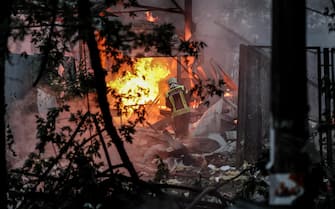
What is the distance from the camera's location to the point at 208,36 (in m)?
18.1

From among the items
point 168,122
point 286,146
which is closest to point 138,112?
point 286,146

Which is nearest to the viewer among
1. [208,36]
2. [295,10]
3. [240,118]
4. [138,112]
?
[295,10]

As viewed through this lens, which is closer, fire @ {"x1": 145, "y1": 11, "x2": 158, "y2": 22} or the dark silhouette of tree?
the dark silhouette of tree

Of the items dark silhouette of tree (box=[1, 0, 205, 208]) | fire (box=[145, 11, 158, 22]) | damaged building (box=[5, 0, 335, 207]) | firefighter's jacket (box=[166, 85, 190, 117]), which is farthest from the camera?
fire (box=[145, 11, 158, 22])

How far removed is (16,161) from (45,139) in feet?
16.7

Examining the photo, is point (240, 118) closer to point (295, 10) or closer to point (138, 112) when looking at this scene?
point (138, 112)

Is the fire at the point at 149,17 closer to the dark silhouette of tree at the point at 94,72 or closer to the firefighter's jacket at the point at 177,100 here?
the firefighter's jacket at the point at 177,100

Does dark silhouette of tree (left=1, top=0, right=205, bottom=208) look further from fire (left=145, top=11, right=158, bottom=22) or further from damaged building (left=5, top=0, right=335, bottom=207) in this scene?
fire (left=145, top=11, right=158, bottom=22)

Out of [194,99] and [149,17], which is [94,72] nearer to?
[194,99]

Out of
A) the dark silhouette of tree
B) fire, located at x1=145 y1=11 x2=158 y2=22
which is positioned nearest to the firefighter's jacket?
fire, located at x1=145 y1=11 x2=158 y2=22

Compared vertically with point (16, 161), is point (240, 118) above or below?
above

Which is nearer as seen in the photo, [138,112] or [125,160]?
[125,160]

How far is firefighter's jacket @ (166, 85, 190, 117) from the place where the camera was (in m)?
12.1

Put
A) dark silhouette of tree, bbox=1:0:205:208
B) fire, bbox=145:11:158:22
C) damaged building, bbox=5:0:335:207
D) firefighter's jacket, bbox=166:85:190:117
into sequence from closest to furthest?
dark silhouette of tree, bbox=1:0:205:208 < damaged building, bbox=5:0:335:207 < firefighter's jacket, bbox=166:85:190:117 < fire, bbox=145:11:158:22
